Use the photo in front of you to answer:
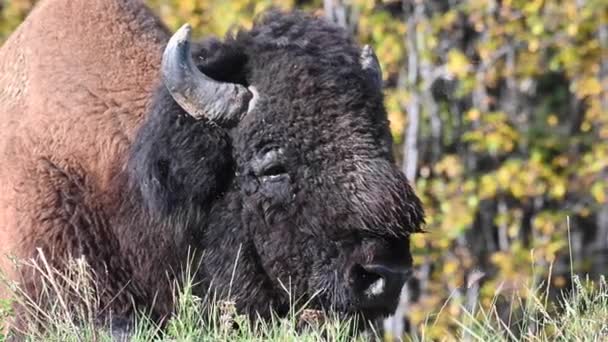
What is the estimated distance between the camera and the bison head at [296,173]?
5.11 m

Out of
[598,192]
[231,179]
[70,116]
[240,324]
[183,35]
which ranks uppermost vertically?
[183,35]

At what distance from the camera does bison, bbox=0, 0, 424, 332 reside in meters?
5.16

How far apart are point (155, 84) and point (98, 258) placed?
0.85 m

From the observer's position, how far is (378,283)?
5.02m

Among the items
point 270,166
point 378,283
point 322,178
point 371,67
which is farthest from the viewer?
point 371,67

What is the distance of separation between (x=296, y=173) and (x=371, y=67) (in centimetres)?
64

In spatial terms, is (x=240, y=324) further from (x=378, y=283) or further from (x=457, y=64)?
(x=457, y=64)

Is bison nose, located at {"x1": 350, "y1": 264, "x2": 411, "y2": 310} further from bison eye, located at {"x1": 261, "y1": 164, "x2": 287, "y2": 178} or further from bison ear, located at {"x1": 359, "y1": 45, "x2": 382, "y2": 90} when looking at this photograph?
bison ear, located at {"x1": 359, "y1": 45, "x2": 382, "y2": 90}

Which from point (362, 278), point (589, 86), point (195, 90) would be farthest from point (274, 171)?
point (589, 86)

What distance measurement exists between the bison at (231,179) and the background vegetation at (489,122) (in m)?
5.61

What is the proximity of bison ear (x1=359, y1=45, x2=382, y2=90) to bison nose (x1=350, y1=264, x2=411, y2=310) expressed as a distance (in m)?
0.89

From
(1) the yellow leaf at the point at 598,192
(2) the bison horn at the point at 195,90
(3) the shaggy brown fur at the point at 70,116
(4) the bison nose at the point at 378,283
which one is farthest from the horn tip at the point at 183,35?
(1) the yellow leaf at the point at 598,192

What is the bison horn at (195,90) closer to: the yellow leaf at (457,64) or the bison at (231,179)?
the bison at (231,179)

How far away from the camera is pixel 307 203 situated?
522 centimetres
